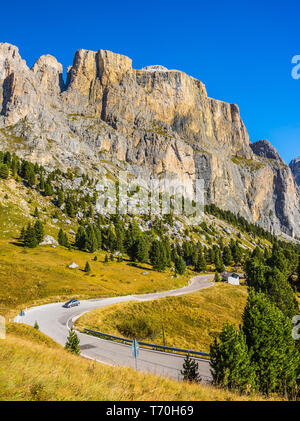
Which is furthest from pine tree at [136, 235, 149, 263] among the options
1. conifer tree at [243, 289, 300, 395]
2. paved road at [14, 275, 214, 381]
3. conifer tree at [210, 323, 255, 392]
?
conifer tree at [210, 323, 255, 392]

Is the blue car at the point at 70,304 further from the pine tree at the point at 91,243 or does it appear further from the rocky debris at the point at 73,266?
the pine tree at the point at 91,243

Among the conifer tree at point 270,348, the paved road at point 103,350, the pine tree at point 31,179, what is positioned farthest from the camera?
the pine tree at point 31,179

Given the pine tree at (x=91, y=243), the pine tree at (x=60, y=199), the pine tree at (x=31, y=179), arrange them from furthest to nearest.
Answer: the pine tree at (x=31, y=179) < the pine tree at (x=60, y=199) < the pine tree at (x=91, y=243)

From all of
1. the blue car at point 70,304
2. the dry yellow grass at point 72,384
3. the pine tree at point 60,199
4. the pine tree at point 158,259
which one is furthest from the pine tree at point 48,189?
the dry yellow grass at point 72,384

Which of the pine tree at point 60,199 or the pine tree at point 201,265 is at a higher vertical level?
the pine tree at point 60,199

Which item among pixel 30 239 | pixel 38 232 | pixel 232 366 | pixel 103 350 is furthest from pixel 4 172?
pixel 232 366

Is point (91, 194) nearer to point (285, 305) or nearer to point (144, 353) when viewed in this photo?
point (285, 305)

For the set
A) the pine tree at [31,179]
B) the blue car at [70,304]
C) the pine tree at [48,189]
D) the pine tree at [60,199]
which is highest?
the pine tree at [31,179]

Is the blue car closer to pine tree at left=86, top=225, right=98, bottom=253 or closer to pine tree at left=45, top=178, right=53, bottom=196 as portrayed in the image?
pine tree at left=86, top=225, right=98, bottom=253

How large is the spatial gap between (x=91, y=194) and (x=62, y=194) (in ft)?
76.8

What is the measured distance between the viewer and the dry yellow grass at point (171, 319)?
32328 millimetres

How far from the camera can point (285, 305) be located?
1855 inches

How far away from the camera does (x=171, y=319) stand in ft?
129
